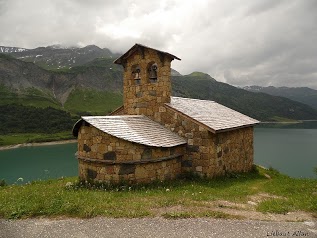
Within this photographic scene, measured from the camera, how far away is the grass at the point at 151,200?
7.97m

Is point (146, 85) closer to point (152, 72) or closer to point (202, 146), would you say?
point (152, 72)

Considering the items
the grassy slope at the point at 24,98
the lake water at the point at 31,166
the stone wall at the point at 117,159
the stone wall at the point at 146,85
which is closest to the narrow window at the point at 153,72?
the stone wall at the point at 146,85

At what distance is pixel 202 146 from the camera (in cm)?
1377

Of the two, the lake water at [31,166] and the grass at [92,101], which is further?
the grass at [92,101]

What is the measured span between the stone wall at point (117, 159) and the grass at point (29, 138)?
73415 millimetres

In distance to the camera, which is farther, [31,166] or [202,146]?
[31,166]

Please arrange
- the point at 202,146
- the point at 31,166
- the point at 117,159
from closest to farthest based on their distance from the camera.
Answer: the point at 117,159
the point at 202,146
the point at 31,166

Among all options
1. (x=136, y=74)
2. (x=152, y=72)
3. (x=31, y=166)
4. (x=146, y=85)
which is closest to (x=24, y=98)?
(x=31, y=166)

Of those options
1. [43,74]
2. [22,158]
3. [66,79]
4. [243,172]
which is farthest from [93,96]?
[243,172]

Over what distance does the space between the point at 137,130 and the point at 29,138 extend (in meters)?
79.2

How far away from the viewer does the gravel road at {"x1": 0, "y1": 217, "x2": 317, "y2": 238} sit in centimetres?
661

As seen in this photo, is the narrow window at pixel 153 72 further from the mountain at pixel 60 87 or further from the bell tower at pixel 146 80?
the mountain at pixel 60 87

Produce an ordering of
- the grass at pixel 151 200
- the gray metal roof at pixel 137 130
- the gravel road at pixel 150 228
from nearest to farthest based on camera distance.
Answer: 1. the gravel road at pixel 150 228
2. the grass at pixel 151 200
3. the gray metal roof at pixel 137 130

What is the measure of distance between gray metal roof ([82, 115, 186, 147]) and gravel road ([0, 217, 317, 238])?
16.5 ft
